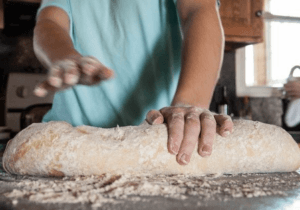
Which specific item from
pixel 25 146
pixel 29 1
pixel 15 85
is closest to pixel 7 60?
pixel 15 85

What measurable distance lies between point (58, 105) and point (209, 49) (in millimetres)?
589

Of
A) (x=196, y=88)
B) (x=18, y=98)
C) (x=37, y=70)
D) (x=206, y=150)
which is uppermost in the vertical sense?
(x=196, y=88)

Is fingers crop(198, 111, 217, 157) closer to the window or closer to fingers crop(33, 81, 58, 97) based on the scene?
fingers crop(33, 81, 58, 97)

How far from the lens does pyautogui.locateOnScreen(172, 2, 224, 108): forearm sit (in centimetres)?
88

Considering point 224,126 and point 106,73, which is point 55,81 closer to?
point 106,73

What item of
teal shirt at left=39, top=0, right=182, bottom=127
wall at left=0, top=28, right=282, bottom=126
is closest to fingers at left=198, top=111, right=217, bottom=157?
teal shirt at left=39, top=0, right=182, bottom=127

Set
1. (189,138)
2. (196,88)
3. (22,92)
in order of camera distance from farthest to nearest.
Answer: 1. (22,92)
2. (196,88)
3. (189,138)

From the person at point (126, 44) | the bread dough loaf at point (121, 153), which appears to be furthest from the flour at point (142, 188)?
the person at point (126, 44)

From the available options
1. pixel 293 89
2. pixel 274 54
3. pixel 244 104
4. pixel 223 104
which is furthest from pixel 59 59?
pixel 274 54

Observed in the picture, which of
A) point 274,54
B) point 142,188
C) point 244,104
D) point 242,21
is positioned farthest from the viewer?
point 274,54

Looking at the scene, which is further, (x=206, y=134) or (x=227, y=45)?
(x=227, y=45)

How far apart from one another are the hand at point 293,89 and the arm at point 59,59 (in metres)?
2.19

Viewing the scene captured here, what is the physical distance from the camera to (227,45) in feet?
10.2

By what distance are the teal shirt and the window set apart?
2.51 metres
